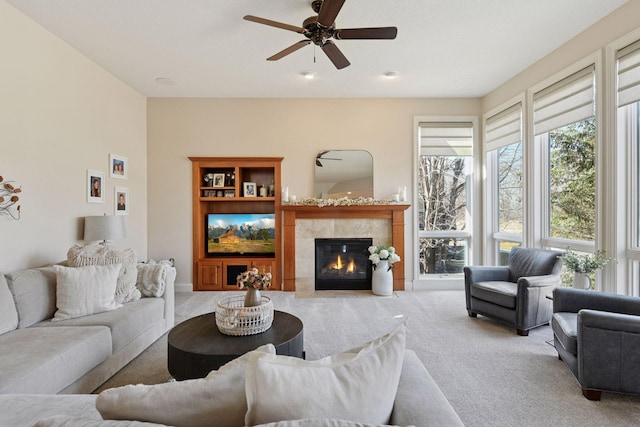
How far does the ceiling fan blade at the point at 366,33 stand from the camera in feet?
8.85

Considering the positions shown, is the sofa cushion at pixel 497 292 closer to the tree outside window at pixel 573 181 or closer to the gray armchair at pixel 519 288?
the gray armchair at pixel 519 288

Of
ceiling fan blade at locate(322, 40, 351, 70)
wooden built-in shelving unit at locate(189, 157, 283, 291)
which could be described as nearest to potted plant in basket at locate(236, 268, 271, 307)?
ceiling fan blade at locate(322, 40, 351, 70)

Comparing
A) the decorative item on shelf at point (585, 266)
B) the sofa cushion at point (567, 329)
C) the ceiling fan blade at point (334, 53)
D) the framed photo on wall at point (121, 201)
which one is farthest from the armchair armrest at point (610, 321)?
the framed photo on wall at point (121, 201)

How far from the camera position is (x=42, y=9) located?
302 cm

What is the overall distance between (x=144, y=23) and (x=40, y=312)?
9.05 ft

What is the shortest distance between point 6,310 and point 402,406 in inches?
113

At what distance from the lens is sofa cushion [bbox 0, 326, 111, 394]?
1.84 meters

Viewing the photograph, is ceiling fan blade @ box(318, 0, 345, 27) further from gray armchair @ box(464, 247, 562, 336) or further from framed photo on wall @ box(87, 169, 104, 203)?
framed photo on wall @ box(87, 169, 104, 203)

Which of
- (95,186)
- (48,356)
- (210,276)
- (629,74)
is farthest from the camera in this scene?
(210,276)

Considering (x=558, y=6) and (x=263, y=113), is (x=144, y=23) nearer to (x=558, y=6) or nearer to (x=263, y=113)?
(x=263, y=113)

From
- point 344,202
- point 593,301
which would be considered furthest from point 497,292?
point 344,202

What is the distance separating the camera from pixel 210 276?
5.37 meters

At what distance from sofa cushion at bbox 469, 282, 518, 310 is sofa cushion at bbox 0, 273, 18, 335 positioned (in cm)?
437

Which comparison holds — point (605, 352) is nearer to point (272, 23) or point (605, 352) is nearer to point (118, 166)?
point (272, 23)
